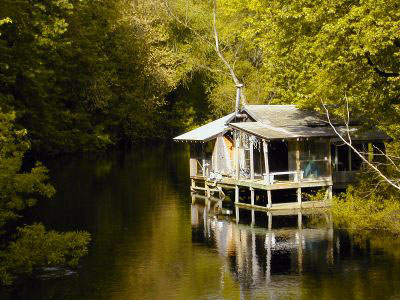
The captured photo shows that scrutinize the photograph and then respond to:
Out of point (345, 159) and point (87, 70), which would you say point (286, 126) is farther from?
point (87, 70)

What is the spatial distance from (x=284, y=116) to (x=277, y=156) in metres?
2.56

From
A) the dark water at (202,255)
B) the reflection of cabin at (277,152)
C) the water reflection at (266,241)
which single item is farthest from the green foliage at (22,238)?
the reflection of cabin at (277,152)

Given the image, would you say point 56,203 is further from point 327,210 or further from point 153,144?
point 153,144

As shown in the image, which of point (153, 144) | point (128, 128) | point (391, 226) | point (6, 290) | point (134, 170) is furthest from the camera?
point (153, 144)

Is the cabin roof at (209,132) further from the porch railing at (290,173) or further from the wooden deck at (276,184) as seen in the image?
the porch railing at (290,173)

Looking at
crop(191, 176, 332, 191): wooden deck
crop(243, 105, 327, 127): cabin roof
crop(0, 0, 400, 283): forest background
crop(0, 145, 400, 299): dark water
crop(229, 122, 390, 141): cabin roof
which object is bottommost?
crop(0, 145, 400, 299): dark water

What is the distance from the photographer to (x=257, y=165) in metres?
45.5

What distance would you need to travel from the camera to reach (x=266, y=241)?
110 feet

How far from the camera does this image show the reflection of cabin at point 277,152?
41.7 meters

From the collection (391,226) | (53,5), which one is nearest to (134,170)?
(53,5)

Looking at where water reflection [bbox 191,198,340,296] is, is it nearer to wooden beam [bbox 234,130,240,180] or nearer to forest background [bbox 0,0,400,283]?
wooden beam [bbox 234,130,240,180]

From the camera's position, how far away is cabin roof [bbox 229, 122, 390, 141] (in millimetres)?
40812

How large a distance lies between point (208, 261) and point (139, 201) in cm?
1763

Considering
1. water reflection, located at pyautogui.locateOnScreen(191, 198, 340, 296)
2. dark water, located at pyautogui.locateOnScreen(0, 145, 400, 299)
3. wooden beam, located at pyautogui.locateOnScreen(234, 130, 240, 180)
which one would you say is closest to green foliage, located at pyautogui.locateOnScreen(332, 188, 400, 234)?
water reflection, located at pyautogui.locateOnScreen(191, 198, 340, 296)
